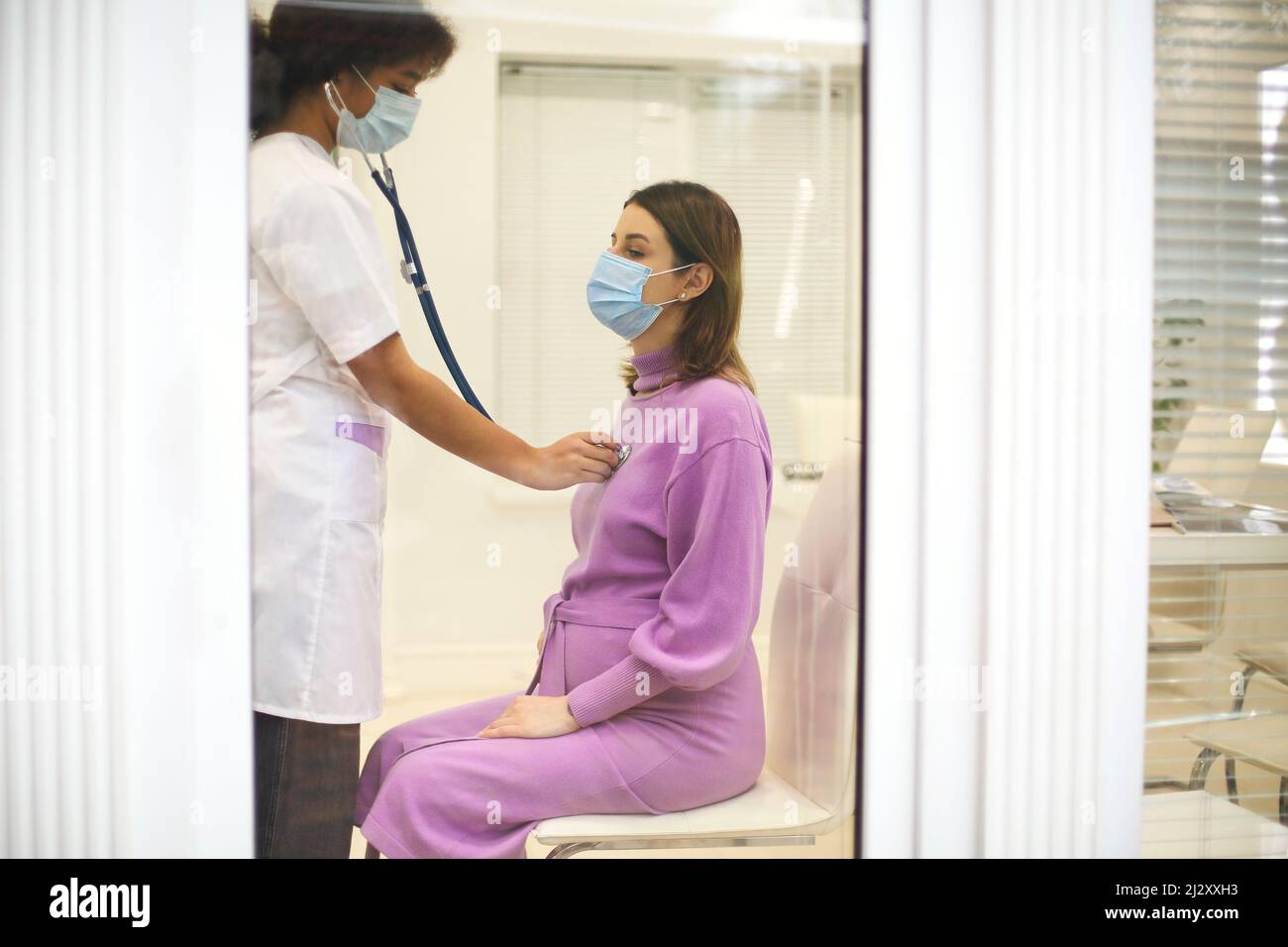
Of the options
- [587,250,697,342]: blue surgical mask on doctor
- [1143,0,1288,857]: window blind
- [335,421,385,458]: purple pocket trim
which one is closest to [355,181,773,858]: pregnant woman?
[587,250,697,342]: blue surgical mask on doctor

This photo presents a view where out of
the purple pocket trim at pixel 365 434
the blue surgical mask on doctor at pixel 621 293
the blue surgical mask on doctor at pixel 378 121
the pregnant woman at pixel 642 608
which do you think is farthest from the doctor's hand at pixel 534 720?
Answer: the blue surgical mask on doctor at pixel 378 121

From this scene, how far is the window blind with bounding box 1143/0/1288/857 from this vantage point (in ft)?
4.95

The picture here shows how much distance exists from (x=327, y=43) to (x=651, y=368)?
0.67 meters

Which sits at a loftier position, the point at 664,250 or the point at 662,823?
the point at 664,250

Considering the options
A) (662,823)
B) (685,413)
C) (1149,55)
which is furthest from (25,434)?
(1149,55)

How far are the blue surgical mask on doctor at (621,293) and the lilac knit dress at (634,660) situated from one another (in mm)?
59

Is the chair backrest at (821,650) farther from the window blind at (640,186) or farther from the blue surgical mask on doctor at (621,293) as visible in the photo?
the blue surgical mask on doctor at (621,293)

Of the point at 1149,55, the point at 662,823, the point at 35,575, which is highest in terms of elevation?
the point at 1149,55

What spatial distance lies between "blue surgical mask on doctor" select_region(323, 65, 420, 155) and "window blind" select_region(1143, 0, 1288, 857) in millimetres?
1184

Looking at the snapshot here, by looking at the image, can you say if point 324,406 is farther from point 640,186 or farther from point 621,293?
point 640,186

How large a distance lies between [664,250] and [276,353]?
0.60 metres

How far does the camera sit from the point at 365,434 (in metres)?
1.40
